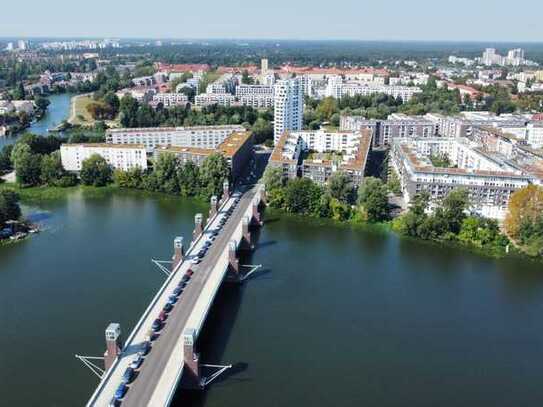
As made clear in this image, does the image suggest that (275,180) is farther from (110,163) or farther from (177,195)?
(110,163)

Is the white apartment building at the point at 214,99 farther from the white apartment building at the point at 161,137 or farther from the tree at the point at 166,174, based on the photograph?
the tree at the point at 166,174

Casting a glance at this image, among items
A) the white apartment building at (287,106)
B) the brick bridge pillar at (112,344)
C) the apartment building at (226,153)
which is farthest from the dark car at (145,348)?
the white apartment building at (287,106)

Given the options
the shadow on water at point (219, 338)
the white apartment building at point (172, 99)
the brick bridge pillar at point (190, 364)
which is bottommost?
the shadow on water at point (219, 338)

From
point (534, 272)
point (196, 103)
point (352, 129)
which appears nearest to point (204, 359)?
point (534, 272)

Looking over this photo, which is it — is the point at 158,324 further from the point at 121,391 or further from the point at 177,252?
the point at 177,252

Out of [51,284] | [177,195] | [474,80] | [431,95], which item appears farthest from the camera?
[474,80]
